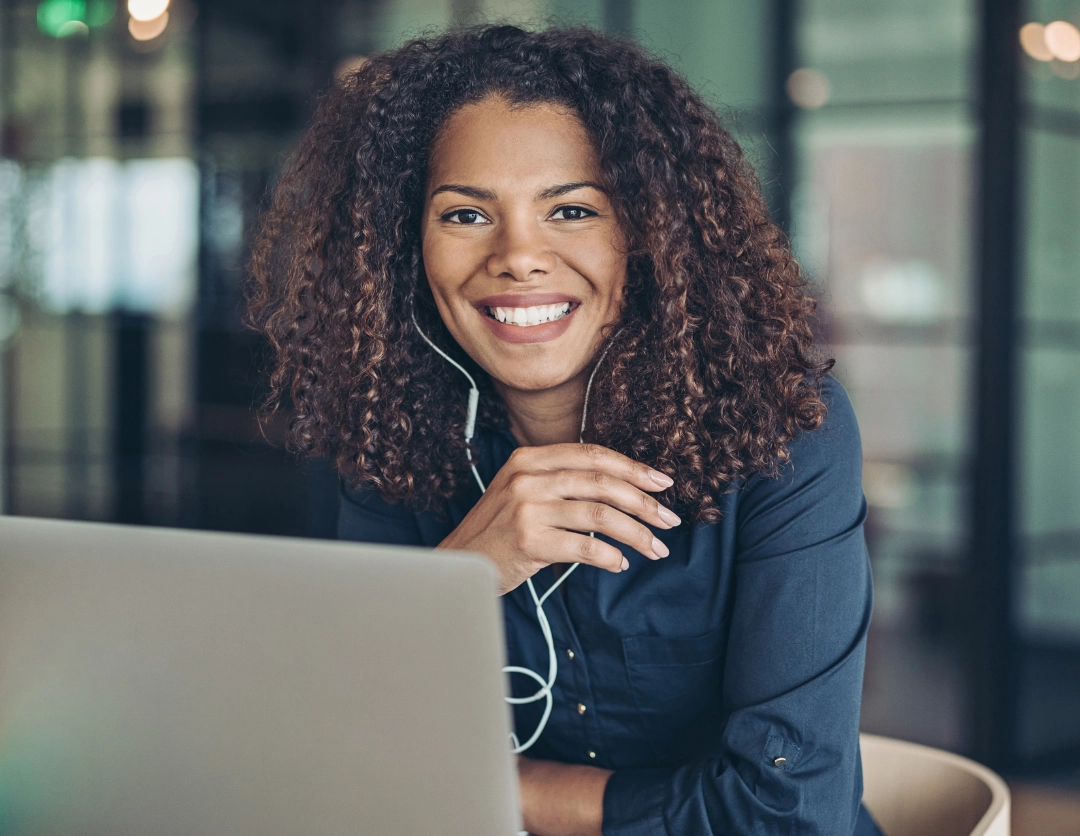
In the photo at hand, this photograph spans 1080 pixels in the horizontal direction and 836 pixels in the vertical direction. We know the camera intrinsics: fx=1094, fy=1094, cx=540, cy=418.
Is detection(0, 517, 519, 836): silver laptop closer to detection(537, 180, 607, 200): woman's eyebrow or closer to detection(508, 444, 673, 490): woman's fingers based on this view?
detection(508, 444, 673, 490): woman's fingers

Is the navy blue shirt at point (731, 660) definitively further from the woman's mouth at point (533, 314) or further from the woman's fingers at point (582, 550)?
the woman's mouth at point (533, 314)

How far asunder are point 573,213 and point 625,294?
112 mm

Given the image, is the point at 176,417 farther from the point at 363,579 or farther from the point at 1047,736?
the point at 363,579

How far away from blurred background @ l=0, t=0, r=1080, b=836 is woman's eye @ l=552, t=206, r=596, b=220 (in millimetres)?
2214

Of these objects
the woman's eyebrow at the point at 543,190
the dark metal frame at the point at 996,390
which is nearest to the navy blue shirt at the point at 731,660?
the woman's eyebrow at the point at 543,190

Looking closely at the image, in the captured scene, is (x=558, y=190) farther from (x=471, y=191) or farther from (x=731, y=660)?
(x=731, y=660)

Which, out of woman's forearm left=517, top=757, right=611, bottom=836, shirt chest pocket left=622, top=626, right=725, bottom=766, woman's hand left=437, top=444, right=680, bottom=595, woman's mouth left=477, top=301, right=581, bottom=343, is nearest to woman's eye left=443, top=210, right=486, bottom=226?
woman's mouth left=477, top=301, right=581, bottom=343

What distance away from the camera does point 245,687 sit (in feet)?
2.15

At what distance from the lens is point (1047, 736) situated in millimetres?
3223

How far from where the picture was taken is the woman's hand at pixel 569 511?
42.6 inches

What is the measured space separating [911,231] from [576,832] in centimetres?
502

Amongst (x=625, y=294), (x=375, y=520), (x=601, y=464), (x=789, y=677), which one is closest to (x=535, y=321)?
(x=625, y=294)

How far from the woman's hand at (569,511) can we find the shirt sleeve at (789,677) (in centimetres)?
11

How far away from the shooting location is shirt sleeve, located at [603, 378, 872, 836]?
1031 mm
